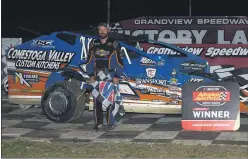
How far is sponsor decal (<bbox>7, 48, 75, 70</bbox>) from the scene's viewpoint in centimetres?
912

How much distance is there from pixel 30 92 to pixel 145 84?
2017 mm

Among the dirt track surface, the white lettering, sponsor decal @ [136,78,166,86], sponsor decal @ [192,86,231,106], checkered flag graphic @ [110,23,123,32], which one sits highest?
checkered flag graphic @ [110,23,123,32]

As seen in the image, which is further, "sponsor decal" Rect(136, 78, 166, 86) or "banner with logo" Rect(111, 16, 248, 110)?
"banner with logo" Rect(111, 16, 248, 110)

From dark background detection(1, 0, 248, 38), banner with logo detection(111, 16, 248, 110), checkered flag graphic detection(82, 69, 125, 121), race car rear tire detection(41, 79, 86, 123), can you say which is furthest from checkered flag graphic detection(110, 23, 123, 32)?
checkered flag graphic detection(82, 69, 125, 121)

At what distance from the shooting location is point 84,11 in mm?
14367

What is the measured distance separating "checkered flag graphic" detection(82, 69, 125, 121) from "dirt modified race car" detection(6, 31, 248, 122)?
0.35 m

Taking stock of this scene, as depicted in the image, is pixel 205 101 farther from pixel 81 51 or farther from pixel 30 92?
pixel 30 92

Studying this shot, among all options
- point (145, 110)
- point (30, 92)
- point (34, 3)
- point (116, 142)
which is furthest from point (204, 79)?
point (34, 3)

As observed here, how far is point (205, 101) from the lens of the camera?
819cm

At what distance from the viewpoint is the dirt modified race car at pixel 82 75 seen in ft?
28.4

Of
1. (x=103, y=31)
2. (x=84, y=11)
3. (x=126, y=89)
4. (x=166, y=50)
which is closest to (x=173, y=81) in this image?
(x=166, y=50)

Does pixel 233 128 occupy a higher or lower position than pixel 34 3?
lower

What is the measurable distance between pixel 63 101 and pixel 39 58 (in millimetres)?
883

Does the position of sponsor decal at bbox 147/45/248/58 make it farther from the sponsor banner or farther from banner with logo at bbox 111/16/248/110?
banner with logo at bbox 111/16/248/110
